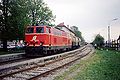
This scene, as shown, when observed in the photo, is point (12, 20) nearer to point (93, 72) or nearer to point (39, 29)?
point (39, 29)

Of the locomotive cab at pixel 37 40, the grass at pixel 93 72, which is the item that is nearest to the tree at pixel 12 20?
the locomotive cab at pixel 37 40

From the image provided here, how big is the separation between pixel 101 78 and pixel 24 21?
1384 inches

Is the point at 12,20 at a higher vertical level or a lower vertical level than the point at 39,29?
higher

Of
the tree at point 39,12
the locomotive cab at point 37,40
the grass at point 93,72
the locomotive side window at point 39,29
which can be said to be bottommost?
the grass at point 93,72

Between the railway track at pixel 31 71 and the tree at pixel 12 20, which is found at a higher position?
the tree at pixel 12 20

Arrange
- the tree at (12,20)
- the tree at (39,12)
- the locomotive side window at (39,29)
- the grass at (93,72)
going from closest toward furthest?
1. the grass at (93,72)
2. the locomotive side window at (39,29)
3. the tree at (12,20)
4. the tree at (39,12)

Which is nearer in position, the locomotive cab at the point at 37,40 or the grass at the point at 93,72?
the grass at the point at 93,72

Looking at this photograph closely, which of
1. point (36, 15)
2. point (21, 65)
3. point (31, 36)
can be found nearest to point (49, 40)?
point (31, 36)

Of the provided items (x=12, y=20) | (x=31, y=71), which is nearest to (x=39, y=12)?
(x=12, y=20)

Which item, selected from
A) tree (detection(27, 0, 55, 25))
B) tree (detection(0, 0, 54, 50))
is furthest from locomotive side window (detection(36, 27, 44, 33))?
tree (detection(27, 0, 55, 25))

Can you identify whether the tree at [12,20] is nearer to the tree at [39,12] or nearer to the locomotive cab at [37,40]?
the locomotive cab at [37,40]

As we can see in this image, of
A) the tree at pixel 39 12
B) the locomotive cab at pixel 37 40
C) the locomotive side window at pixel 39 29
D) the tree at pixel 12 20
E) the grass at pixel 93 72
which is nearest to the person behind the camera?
the grass at pixel 93 72

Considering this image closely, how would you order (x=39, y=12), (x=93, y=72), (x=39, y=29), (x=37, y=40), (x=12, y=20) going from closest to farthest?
(x=93, y=72)
(x=37, y=40)
(x=39, y=29)
(x=12, y=20)
(x=39, y=12)

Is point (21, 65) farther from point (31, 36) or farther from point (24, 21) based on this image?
point (24, 21)
